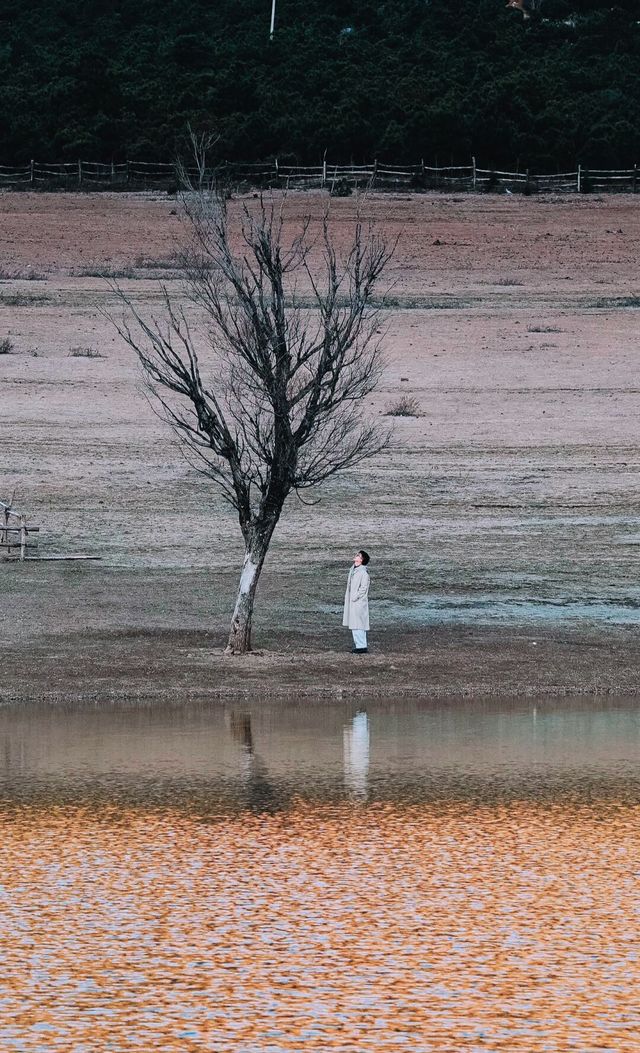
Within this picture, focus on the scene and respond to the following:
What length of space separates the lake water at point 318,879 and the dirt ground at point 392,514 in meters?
2.41

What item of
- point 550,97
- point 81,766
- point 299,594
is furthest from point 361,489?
point 550,97

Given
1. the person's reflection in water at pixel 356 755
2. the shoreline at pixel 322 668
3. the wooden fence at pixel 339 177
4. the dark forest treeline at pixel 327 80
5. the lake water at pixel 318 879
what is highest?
the dark forest treeline at pixel 327 80

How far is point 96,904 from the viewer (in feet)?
36.6

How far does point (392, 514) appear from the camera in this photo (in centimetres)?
3086

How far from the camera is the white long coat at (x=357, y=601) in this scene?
70.4 ft

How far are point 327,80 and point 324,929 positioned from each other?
80864mm

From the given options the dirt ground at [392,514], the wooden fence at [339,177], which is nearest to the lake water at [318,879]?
the dirt ground at [392,514]

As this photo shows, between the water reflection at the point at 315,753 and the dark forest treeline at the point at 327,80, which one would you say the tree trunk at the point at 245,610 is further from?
the dark forest treeline at the point at 327,80

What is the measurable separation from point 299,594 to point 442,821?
1233cm

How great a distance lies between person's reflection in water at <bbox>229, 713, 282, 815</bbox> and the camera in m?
14.0

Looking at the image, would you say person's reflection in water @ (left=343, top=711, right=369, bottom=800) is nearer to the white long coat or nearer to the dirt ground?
the dirt ground

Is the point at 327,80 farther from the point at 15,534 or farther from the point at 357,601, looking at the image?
Result: the point at 357,601

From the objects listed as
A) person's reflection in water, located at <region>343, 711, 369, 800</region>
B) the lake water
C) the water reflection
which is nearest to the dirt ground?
the water reflection

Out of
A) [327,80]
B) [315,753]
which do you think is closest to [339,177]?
[327,80]
